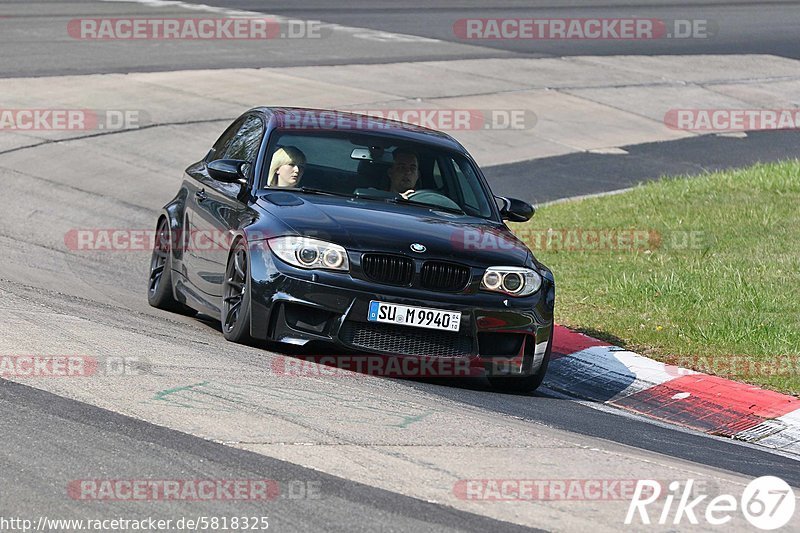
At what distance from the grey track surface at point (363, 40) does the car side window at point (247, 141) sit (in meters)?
11.9

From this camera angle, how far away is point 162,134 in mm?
18734

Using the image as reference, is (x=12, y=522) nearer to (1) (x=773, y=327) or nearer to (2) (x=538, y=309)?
(2) (x=538, y=309)

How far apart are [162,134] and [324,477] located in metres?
13.5

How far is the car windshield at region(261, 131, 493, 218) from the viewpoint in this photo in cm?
939

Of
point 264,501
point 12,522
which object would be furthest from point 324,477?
point 12,522

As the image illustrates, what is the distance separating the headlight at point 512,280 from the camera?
27.8 feet

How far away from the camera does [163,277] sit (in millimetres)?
10586

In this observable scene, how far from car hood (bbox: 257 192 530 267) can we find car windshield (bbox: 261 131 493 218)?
20cm

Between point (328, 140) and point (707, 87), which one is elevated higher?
point (328, 140)
